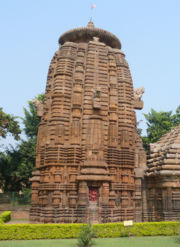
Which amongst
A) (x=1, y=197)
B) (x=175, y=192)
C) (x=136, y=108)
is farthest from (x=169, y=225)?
(x=1, y=197)

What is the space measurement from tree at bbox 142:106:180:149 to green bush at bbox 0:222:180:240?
24.3 m

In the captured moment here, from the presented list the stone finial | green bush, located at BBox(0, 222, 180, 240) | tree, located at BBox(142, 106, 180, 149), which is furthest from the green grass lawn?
tree, located at BBox(142, 106, 180, 149)

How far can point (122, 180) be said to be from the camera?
2161cm

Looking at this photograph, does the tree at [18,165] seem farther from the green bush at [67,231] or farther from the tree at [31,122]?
the green bush at [67,231]

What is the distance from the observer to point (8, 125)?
3519cm

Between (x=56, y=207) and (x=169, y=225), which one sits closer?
(x=169, y=225)

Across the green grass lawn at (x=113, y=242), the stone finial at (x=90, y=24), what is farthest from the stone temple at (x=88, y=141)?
the green grass lawn at (x=113, y=242)

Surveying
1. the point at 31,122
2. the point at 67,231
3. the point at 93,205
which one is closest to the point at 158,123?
the point at 31,122

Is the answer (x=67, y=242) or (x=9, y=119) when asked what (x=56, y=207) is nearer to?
→ (x=67, y=242)

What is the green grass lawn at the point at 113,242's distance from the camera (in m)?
13.5

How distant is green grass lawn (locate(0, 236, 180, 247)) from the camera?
44.2ft

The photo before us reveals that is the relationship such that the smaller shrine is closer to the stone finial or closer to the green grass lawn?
the green grass lawn

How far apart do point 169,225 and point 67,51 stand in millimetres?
16370

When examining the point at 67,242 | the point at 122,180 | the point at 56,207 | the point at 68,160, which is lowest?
the point at 67,242
